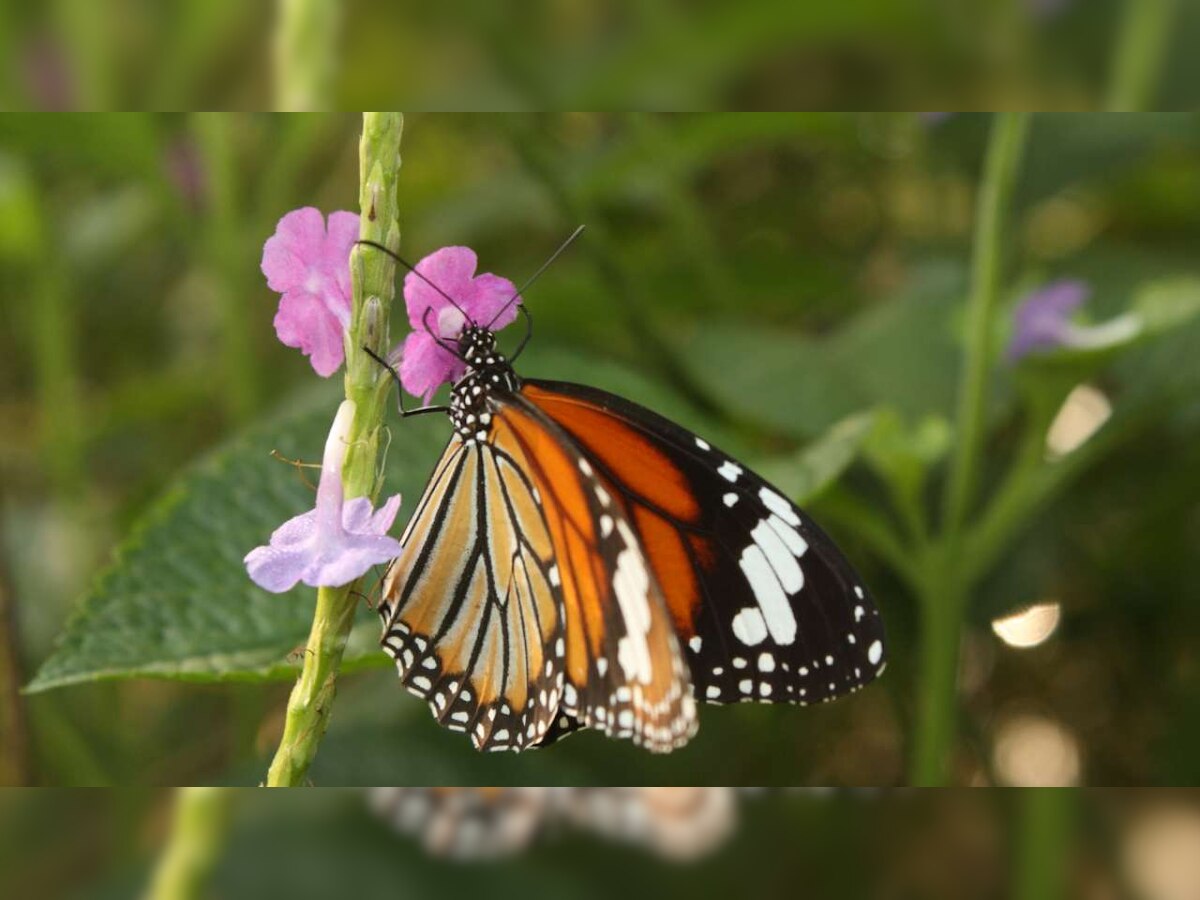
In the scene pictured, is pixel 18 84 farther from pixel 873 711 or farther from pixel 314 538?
pixel 873 711

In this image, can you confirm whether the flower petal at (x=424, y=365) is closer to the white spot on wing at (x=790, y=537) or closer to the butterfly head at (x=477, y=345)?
the butterfly head at (x=477, y=345)

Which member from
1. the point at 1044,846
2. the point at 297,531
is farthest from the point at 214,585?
the point at 1044,846

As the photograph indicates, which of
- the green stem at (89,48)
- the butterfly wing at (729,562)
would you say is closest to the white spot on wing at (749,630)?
the butterfly wing at (729,562)

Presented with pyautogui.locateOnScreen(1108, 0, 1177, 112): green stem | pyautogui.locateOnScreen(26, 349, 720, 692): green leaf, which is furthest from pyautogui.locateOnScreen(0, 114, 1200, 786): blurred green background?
pyautogui.locateOnScreen(1108, 0, 1177, 112): green stem

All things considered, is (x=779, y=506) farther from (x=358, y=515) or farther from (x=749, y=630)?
(x=358, y=515)

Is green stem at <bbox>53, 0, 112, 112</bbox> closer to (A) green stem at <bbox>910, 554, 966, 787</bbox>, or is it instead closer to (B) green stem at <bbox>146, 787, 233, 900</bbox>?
(B) green stem at <bbox>146, 787, 233, 900</bbox>

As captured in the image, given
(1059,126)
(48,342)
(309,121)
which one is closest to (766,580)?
(309,121)
